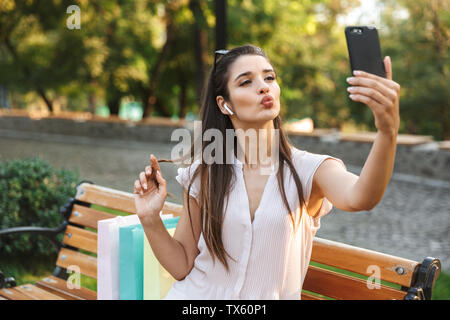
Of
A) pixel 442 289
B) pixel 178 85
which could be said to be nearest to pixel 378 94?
pixel 442 289

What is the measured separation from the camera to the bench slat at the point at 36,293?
333 cm

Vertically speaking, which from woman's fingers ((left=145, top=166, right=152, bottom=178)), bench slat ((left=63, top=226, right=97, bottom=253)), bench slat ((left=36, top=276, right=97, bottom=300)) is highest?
woman's fingers ((left=145, top=166, right=152, bottom=178))

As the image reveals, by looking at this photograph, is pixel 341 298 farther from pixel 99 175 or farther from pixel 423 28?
pixel 423 28

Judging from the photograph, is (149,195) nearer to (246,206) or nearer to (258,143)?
(246,206)

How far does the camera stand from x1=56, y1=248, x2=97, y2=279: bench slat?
3500 mm

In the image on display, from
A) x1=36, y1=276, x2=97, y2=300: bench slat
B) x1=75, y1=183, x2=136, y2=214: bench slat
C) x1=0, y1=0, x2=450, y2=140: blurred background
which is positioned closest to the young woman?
x1=75, y1=183, x2=136, y2=214: bench slat

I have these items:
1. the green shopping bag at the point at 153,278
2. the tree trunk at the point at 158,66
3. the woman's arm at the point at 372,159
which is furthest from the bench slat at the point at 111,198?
the tree trunk at the point at 158,66

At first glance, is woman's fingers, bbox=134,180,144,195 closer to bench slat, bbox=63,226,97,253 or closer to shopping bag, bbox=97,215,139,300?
shopping bag, bbox=97,215,139,300

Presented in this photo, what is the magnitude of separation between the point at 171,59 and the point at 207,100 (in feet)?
57.7

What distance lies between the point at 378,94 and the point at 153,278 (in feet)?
4.72

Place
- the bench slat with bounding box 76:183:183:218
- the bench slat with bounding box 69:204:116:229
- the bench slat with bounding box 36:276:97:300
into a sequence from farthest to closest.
A: the bench slat with bounding box 69:204:116:229 → the bench slat with bounding box 36:276:97:300 → the bench slat with bounding box 76:183:183:218

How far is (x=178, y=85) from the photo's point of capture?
21.2m

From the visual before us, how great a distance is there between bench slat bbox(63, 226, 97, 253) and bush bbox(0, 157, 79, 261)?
1.07 meters
